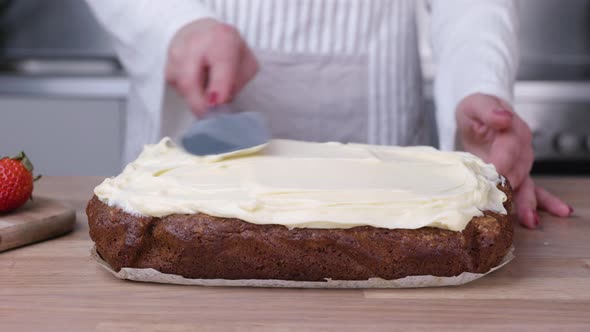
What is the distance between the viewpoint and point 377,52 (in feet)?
5.12

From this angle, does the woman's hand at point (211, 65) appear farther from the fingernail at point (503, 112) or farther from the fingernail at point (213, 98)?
the fingernail at point (503, 112)

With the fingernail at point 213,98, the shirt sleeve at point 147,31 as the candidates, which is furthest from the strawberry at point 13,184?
the shirt sleeve at point 147,31

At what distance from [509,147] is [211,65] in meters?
0.46

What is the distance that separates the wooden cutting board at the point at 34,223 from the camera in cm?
98

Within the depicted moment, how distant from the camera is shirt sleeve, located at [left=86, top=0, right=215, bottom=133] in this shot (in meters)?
1.34

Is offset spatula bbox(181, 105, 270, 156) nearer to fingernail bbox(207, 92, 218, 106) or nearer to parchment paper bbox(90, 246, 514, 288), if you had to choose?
fingernail bbox(207, 92, 218, 106)

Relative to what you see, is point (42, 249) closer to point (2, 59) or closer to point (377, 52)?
point (377, 52)

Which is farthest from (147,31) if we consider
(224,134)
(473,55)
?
(473,55)

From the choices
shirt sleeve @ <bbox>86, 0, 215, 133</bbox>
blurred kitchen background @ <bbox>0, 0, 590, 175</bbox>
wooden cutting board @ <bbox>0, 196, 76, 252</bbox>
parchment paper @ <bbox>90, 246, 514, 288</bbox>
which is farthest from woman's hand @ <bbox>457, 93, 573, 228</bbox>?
blurred kitchen background @ <bbox>0, 0, 590, 175</bbox>

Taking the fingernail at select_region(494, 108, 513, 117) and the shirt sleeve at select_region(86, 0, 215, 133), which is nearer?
the fingernail at select_region(494, 108, 513, 117)

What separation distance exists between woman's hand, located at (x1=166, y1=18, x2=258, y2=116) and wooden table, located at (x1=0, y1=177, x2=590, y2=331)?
1.00 ft

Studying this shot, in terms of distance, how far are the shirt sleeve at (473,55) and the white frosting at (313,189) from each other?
344 millimetres

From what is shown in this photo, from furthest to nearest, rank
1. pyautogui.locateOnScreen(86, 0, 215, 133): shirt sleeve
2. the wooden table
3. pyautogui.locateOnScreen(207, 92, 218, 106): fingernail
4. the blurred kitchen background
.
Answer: the blurred kitchen background
pyautogui.locateOnScreen(86, 0, 215, 133): shirt sleeve
pyautogui.locateOnScreen(207, 92, 218, 106): fingernail
the wooden table

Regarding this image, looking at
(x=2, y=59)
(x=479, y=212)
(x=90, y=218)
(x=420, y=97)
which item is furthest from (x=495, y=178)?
(x=2, y=59)
